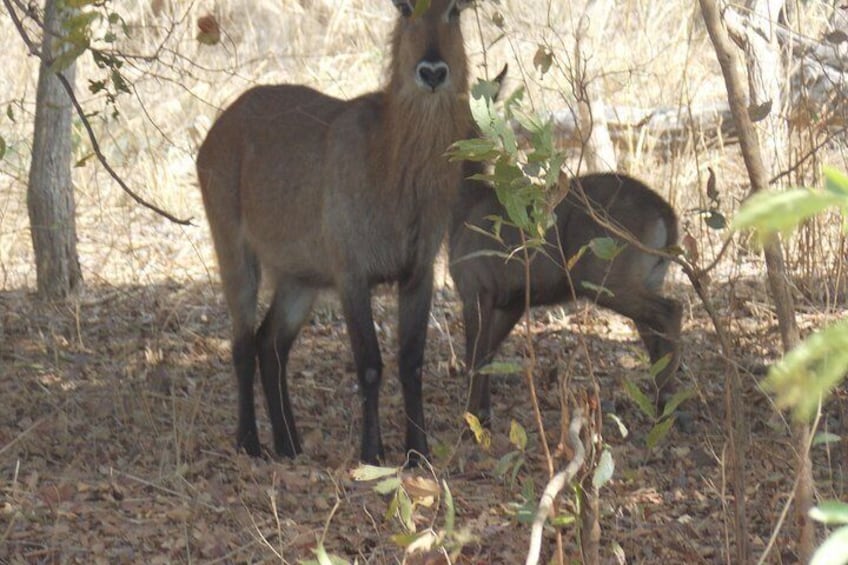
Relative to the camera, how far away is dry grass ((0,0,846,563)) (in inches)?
144

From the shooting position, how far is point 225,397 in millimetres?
5836

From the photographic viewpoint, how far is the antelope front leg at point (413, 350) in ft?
15.6

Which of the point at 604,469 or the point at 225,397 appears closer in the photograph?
the point at 604,469

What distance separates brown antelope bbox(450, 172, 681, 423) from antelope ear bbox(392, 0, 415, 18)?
112 centimetres

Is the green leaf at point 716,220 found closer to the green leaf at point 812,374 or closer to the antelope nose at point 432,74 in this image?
the antelope nose at point 432,74

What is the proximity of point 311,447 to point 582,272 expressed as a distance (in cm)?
139

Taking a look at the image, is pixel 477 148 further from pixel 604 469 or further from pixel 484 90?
pixel 604 469

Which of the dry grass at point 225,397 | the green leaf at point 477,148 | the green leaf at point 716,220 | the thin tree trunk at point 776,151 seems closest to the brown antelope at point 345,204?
the dry grass at point 225,397

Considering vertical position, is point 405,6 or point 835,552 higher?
point 405,6

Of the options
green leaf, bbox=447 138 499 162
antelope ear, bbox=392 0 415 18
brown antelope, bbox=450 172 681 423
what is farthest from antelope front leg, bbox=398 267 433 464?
green leaf, bbox=447 138 499 162

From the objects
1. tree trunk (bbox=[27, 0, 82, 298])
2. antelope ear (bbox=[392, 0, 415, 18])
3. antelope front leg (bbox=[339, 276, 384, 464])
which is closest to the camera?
antelope ear (bbox=[392, 0, 415, 18])

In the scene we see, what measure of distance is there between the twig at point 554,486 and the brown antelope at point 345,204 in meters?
1.87

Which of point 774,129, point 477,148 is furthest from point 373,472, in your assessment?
point 774,129

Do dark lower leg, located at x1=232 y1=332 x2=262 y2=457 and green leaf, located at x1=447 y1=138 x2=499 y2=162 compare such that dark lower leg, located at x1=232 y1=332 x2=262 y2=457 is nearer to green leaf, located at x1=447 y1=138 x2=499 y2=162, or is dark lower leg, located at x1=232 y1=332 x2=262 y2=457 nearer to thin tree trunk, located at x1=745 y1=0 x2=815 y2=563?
thin tree trunk, located at x1=745 y1=0 x2=815 y2=563
